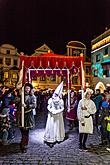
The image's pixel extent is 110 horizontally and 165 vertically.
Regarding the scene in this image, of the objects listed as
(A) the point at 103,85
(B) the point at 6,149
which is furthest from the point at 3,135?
(A) the point at 103,85

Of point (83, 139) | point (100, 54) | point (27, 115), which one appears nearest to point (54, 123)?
point (83, 139)

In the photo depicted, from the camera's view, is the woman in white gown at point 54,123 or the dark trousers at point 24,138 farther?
the woman in white gown at point 54,123

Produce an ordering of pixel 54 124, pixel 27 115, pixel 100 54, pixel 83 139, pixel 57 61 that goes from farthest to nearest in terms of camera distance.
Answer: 1. pixel 100 54
2. pixel 57 61
3. pixel 54 124
4. pixel 83 139
5. pixel 27 115

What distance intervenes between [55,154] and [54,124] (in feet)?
5.64

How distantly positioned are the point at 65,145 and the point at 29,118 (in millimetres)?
1654

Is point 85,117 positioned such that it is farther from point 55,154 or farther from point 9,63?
point 9,63

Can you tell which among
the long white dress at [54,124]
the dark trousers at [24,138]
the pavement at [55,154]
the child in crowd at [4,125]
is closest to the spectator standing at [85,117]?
the pavement at [55,154]

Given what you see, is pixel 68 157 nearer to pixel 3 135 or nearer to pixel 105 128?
pixel 105 128

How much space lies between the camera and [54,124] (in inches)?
348

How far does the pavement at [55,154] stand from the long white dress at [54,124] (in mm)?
280

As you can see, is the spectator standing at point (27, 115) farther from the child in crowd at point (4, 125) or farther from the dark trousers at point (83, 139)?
the dark trousers at point (83, 139)

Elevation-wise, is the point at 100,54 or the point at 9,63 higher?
the point at 100,54

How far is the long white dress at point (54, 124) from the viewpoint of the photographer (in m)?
8.83

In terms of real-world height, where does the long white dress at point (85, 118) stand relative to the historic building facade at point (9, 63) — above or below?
below
